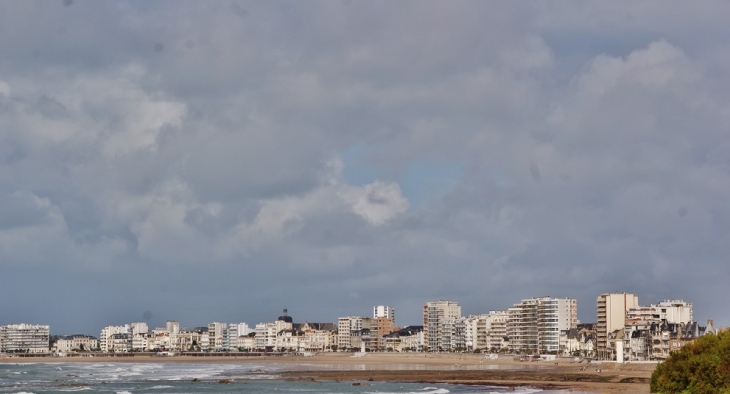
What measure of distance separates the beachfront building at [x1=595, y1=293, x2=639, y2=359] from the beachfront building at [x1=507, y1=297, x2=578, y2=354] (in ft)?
65.9

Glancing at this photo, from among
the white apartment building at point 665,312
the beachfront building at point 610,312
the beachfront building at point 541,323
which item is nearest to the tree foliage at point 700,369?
the white apartment building at point 665,312

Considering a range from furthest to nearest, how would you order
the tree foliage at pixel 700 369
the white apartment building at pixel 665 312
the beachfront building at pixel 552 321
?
the beachfront building at pixel 552 321 → the white apartment building at pixel 665 312 → the tree foliage at pixel 700 369

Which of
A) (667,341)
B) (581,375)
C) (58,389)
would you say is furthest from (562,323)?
(58,389)

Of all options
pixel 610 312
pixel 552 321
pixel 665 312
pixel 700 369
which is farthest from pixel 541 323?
pixel 700 369

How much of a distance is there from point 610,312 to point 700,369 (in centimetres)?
11760

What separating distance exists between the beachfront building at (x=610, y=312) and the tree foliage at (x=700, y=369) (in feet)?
355

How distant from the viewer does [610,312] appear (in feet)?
513

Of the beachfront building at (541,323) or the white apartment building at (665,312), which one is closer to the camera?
the white apartment building at (665,312)

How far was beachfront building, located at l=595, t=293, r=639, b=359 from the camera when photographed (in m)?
154

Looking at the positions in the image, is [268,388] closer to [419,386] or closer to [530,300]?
[419,386]

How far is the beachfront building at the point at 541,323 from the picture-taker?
181125 mm

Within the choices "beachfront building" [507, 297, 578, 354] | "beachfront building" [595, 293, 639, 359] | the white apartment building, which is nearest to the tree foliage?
the white apartment building

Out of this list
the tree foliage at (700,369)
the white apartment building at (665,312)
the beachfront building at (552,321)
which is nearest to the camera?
the tree foliage at (700,369)

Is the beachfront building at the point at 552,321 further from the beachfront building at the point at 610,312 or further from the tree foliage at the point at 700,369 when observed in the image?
the tree foliage at the point at 700,369
